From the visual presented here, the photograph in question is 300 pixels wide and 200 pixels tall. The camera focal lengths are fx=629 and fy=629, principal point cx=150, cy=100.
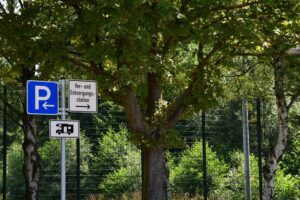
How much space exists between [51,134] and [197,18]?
389cm

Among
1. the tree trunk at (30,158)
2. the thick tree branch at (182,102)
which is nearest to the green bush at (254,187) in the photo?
the tree trunk at (30,158)

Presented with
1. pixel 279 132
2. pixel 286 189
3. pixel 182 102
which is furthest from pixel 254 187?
pixel 182 102

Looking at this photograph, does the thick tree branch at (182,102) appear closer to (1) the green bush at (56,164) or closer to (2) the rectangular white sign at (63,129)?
(2) the rectangular white sign at (63,129)

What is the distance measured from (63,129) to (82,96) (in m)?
0.65

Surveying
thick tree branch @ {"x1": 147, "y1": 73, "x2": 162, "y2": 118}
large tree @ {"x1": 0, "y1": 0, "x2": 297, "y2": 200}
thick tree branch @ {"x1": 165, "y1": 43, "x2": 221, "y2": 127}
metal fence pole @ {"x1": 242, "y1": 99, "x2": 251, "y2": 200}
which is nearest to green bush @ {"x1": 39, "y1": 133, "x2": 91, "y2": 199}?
metal fence pole @ {"x1": 242, "y1": 99, "x2": 251, "y2": 200}

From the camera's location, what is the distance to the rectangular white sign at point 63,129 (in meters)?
9.77

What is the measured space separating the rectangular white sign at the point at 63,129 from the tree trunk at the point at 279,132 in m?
6.88

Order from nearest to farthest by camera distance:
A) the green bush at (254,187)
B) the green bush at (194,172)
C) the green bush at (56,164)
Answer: the green bush at (254,187) < the green bush at (56,164) < the green bush at (194,172)

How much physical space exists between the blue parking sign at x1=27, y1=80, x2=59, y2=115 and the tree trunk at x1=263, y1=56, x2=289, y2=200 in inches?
270

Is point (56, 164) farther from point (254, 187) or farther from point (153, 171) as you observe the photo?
point (153, 171)

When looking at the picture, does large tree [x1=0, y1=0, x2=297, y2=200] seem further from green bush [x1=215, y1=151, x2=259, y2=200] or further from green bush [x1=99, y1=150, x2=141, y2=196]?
green bush [x1=215, y1=151, x2=259, y2=200]

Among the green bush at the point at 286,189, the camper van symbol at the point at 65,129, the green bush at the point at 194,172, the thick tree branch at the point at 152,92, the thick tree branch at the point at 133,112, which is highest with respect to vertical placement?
the thick tree branch at the point at 152,92

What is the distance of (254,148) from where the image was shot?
112ft

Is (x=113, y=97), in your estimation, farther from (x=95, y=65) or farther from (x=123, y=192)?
(x=123, y=192)
